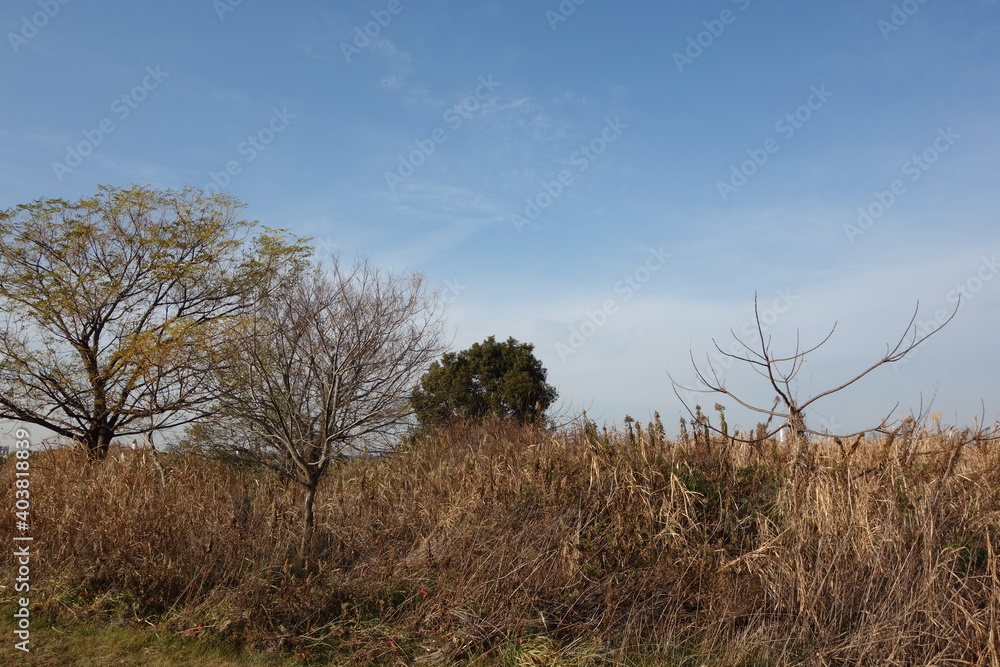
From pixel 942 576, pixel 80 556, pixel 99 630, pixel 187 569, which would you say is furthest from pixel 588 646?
pixel 80 556

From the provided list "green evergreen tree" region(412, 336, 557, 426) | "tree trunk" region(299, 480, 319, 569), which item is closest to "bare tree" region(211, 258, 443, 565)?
"tree trunk" region(299, 480, 319, 569)

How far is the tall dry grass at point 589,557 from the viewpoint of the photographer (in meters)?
4.93

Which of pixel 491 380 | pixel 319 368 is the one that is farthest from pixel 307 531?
pixel 491 380

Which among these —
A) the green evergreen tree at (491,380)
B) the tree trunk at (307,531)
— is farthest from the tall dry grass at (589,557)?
the green evergreen tree at (491,380)

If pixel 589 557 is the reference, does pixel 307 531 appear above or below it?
above

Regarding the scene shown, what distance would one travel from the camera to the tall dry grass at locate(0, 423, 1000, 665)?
16.2ft

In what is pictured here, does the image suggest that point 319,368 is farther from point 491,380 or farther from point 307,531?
point 491,380

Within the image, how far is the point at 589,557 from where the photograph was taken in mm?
6023

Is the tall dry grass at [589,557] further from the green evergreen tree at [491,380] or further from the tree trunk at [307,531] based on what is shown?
the green evergreen tree at [491,380]

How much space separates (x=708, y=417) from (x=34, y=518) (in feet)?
25.0

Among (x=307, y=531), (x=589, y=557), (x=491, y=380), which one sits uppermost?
(x=491, y=380)

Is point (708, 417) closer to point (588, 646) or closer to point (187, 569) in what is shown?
point (588, 646)

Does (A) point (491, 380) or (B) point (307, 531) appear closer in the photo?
(B) point (307, 531)

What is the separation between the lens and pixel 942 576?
508 centimetres
